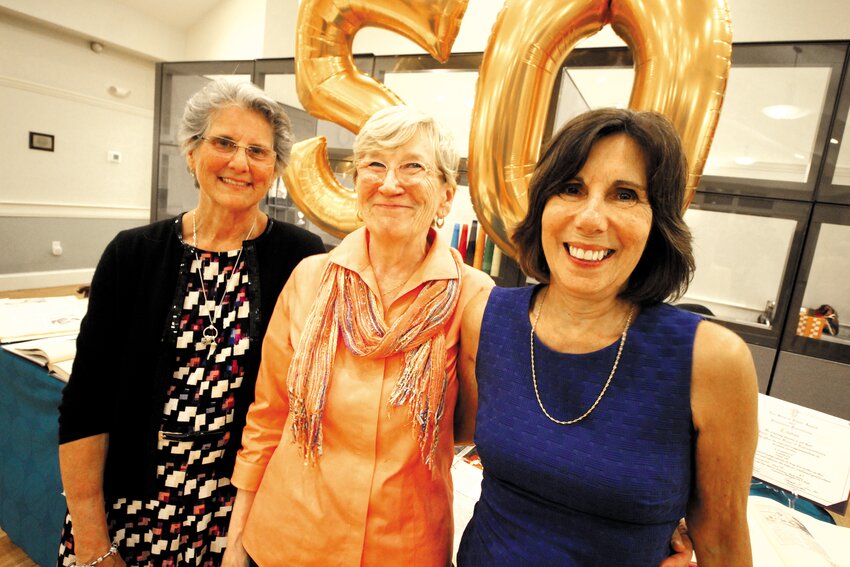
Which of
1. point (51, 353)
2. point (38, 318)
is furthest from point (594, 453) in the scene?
point (38, 318)

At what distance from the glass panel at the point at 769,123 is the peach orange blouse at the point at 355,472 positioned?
10.3ft

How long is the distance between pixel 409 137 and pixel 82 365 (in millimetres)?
995

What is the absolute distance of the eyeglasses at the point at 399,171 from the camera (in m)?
1.04

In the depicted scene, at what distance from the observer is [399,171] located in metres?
1.05

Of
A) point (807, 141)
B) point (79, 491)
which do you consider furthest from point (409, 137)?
point (807, 141)

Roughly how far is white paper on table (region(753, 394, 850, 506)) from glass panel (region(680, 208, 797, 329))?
2.48 meters

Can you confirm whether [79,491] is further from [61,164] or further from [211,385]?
[61,164]

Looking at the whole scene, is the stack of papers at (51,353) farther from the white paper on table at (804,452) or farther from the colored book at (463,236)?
the white paper on table at (804,452)

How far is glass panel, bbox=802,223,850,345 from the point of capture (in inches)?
103

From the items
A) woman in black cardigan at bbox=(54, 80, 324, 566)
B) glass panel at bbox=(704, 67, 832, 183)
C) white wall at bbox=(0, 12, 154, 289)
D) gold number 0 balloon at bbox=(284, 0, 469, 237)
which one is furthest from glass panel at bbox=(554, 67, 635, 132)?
white wall at bbox=(0, 12, 154, 289)

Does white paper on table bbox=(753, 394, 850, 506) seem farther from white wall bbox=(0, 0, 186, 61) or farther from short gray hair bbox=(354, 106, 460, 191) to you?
white wall bbox=(0, 0, 186, 61)

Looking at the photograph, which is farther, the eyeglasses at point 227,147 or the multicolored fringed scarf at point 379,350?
the eyeglasses at point 227,147

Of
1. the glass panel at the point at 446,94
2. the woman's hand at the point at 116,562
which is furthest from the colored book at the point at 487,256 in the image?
the glass panel at the point at 446,94

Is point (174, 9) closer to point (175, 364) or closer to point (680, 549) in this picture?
point (175, 364)
